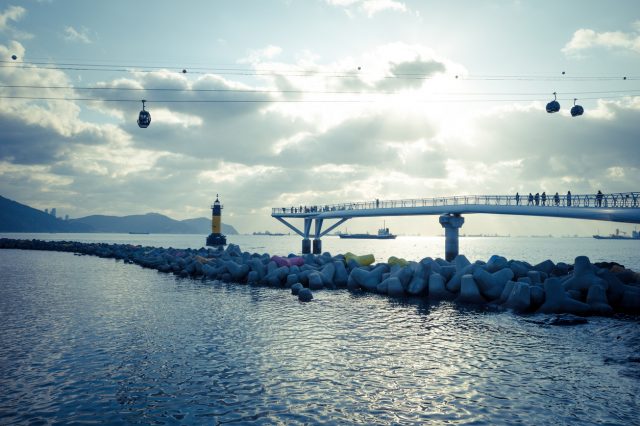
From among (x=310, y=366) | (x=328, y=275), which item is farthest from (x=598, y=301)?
(x=328, y=275)

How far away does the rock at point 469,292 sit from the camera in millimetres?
18188

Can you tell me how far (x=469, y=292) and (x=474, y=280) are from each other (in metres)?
0.67

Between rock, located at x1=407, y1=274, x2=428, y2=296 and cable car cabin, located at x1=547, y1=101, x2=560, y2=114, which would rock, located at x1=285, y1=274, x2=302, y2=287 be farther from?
cable car cabin, located at x1=547, y1=101, x2=560, y2=114

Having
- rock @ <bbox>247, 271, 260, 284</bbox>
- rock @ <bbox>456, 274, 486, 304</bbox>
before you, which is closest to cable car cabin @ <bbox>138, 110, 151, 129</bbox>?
rock @ <bbox>247, 271, 260, 284</bbox>

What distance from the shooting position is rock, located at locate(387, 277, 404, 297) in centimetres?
2042

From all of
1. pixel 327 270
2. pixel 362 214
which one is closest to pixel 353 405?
pixel 327 270

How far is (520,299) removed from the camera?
53.7 ft

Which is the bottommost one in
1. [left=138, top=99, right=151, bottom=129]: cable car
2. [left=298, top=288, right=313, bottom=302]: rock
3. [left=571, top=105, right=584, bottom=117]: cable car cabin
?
[left=298, top=288, right=313, bottom=302]: rock

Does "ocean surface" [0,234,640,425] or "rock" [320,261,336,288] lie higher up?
"rock" [320,261,336,288]

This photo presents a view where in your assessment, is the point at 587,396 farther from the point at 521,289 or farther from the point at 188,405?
the point at 521,289

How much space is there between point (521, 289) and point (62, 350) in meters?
15.8

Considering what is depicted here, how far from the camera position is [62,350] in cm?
1039

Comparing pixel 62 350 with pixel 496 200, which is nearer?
pixel 62 350

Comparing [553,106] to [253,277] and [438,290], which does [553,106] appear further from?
[253,277]
